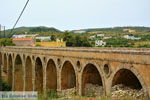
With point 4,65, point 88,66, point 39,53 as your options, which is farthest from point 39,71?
point 4,65

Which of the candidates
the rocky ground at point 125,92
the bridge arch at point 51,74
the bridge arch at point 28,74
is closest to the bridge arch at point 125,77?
the rocky ground at point 125,92

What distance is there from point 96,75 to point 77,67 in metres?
1.57

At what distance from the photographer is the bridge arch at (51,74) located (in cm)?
2703

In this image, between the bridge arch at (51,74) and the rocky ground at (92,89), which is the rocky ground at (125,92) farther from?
the bridge arch at (51,74)

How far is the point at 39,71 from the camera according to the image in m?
31.5

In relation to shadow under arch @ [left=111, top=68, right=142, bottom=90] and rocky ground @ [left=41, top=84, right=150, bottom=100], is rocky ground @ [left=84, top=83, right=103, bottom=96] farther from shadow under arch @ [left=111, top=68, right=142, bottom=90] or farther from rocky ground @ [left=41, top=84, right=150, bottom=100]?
shadow under arch @ [left=111, top=68, right=142, bottom=90]

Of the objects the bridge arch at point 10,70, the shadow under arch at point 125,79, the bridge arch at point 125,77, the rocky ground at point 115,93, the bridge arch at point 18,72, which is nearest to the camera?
the rocky ground at point 115,93

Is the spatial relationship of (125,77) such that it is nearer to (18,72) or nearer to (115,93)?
(115,93)

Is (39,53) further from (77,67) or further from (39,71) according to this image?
(77,67)

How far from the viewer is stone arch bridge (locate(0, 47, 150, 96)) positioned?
46.3 feet

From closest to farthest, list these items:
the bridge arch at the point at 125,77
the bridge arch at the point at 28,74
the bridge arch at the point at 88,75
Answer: the bridge arch at the point at 125,77
the bridge arch at the point at 88,75
the bridge arch at the point at 28,74

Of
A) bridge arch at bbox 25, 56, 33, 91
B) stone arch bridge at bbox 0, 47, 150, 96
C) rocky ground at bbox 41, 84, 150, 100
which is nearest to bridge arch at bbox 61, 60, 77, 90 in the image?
stone arch bridge at bbox 0, 47, 150, 96

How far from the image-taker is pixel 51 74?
27625 millimetres

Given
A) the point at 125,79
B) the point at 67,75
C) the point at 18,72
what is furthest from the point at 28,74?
the point at 125,79
